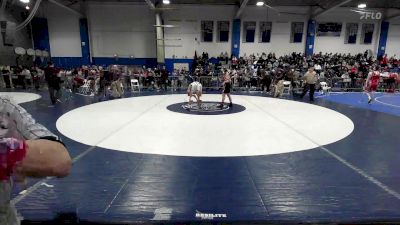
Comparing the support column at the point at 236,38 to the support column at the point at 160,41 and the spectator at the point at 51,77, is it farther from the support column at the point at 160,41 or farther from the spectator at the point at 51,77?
the spectator at the point at 51,77

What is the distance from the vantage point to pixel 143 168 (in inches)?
194

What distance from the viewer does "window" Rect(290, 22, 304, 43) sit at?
24.6 m

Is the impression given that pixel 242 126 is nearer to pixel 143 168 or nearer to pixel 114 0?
pixel 143 168

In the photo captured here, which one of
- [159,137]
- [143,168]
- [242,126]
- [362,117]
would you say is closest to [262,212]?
[143,168]

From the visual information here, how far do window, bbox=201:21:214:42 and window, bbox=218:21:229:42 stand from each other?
0.73 metres

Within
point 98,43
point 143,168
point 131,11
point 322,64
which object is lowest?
point 143,168

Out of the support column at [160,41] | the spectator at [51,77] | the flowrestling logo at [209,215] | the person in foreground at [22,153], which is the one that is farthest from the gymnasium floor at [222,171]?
the support column at [160,41]

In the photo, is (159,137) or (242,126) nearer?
(159,137)

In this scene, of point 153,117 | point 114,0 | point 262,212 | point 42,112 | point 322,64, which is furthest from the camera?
point 114,0

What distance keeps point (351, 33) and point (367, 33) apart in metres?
1.53

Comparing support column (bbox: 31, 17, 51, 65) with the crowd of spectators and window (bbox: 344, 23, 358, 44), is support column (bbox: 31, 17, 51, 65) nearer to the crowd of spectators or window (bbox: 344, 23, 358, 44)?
the crowd of spectators

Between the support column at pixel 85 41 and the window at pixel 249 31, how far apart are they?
571 inches

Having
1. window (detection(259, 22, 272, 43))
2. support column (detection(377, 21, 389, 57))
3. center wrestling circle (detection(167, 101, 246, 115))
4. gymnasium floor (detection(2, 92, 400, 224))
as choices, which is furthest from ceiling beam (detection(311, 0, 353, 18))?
center wrestling circle (detection(167, 101, 246, 115))

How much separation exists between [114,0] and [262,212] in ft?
81.8
